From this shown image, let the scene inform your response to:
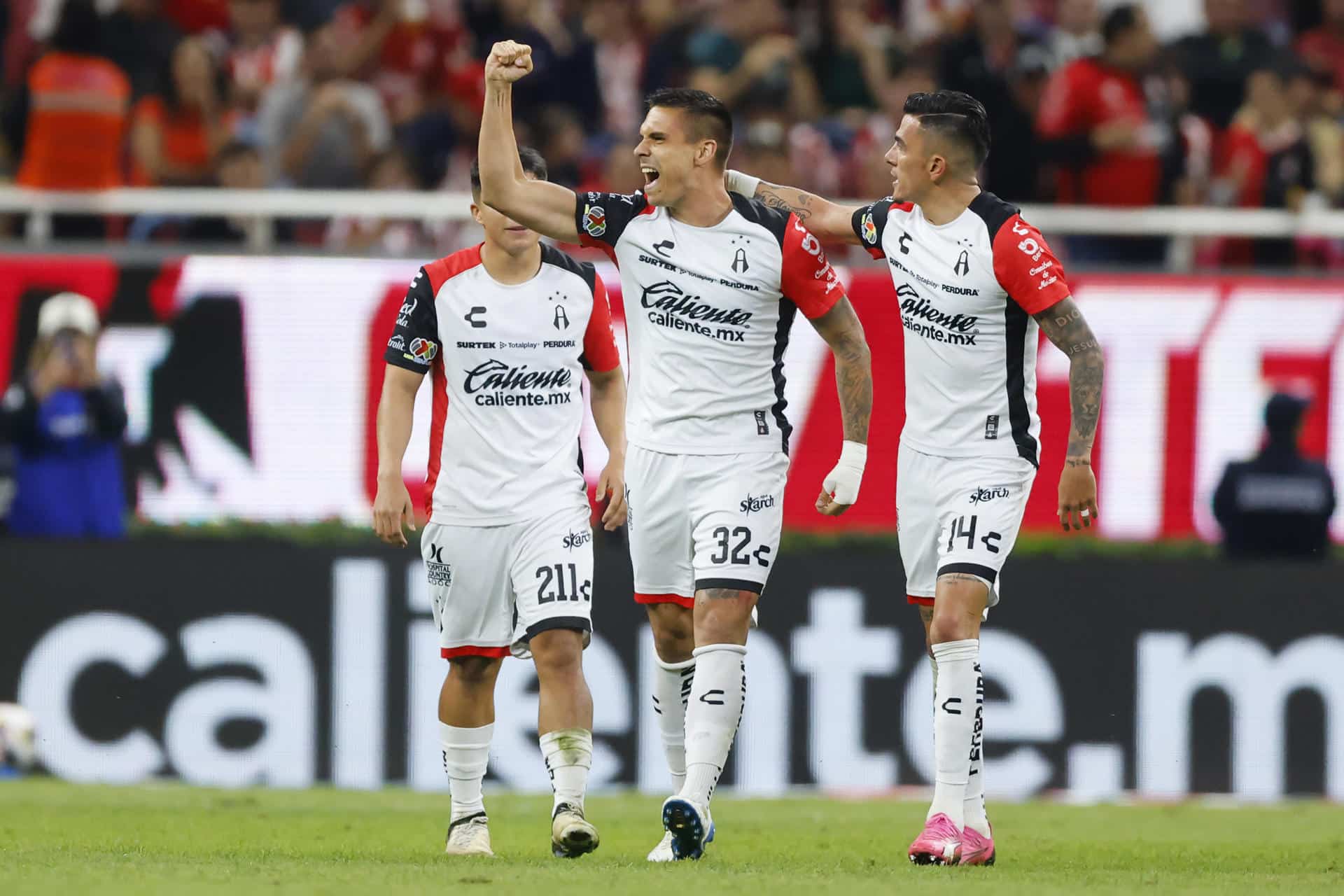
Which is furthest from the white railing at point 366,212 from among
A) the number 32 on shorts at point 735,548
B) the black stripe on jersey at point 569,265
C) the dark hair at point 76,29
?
the number 32 on shorts at point 735,548

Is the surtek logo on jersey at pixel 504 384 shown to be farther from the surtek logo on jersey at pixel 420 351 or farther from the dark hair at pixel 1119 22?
the dark hair at pixel 1119 22

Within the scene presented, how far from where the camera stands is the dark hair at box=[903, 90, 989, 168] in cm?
854

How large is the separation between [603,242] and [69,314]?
5.94 metres

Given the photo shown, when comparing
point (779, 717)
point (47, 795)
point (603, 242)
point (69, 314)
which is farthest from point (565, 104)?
point (603, 242)

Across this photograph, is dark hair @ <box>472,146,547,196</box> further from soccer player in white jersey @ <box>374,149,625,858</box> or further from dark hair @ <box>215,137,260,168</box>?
dark hair @ <box>215,137,260,168</box>

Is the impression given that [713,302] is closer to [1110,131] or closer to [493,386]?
[493,386]

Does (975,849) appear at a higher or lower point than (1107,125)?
lower

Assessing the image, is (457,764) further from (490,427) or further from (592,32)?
(592,32)

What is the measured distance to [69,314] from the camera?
530 inches

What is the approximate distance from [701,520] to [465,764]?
4.35ft

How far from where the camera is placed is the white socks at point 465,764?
8602 mm

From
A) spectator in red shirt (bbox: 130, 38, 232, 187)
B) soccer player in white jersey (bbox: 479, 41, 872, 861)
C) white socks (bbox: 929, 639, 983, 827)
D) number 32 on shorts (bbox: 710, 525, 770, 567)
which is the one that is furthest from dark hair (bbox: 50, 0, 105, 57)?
white socks (bbox: 929, 639, 983, 827)

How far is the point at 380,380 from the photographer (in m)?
14.5

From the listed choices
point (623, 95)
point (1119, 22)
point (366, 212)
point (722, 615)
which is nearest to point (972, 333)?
point (722, 615)
